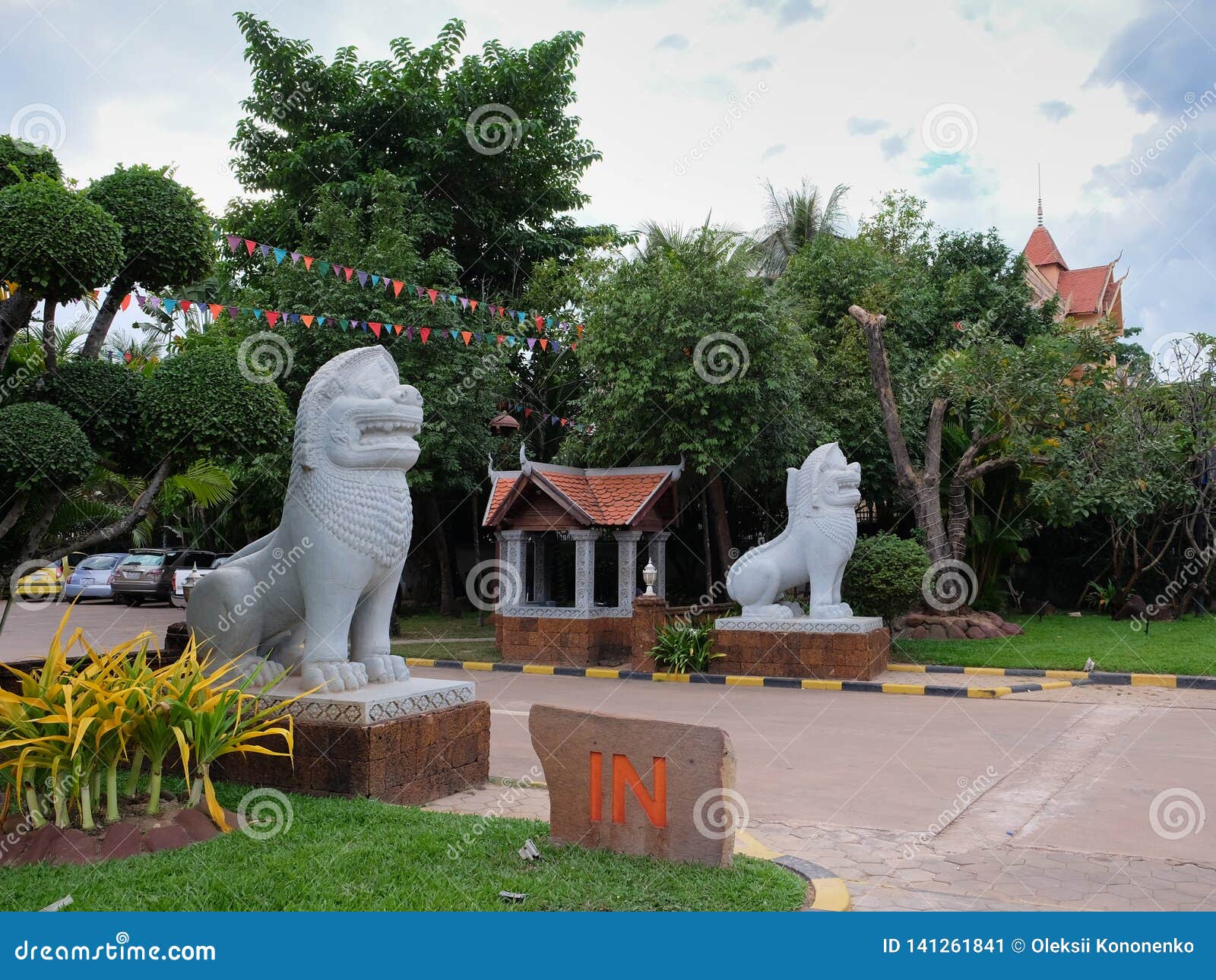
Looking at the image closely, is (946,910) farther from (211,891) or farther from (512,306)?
(512,306)

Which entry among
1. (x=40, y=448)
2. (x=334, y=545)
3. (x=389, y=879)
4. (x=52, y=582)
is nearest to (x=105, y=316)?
(x=40, y=448)

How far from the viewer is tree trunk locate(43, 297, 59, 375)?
6043mm

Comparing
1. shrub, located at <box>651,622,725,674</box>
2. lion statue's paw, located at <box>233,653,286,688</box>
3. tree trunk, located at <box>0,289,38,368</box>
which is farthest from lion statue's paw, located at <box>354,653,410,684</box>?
shrub, located at <box>651,622,725,674</box>

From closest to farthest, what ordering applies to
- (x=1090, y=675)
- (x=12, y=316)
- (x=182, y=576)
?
(x=12, y=316) → (x=1090, y=675) → (x=182, y=576)

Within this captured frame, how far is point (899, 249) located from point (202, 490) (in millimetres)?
14219

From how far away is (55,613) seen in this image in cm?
2072

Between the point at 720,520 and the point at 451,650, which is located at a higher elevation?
the point at 720,520

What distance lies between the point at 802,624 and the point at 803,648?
0.89 ft

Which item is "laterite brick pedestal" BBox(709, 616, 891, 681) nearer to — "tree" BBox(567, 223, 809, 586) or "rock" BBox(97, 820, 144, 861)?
"tree" BBox(567, 223, 809, 586)

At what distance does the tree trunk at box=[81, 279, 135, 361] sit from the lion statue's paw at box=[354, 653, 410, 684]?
2.71 m

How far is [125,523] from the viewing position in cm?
633

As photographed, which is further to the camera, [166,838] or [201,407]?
[201,407]

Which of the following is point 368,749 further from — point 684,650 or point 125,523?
point 684,650

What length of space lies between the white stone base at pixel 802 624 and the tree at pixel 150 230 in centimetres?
740
